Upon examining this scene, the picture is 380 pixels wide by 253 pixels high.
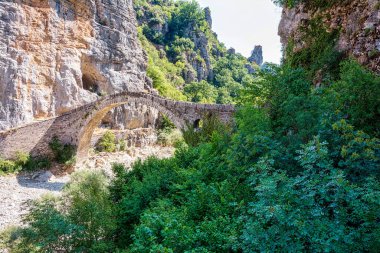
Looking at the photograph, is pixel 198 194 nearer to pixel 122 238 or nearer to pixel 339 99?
pixel 122 238

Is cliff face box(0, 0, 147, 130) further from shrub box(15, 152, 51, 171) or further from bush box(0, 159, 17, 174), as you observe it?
bush box(0, 159, 17, 174)

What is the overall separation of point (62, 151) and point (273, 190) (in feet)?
62.3

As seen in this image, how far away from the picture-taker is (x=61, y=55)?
68.0 feet

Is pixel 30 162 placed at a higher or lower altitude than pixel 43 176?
higher

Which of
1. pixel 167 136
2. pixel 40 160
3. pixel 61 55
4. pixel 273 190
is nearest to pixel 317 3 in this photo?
pixel 273 190

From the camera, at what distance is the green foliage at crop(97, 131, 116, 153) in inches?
906

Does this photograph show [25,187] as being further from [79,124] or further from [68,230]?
[68,230]

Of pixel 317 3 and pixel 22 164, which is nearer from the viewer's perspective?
pixel 317 3

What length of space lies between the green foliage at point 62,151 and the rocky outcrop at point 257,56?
70.1 meters

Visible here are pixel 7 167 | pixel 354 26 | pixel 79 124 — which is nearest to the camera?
pixel 354 26

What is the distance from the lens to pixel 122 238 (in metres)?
6.43

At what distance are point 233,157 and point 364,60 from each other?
14.8 feet

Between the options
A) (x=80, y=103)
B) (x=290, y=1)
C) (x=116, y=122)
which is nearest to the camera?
(x=290, y=1)

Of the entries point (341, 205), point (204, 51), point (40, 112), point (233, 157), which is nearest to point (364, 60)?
point (233, 157)
